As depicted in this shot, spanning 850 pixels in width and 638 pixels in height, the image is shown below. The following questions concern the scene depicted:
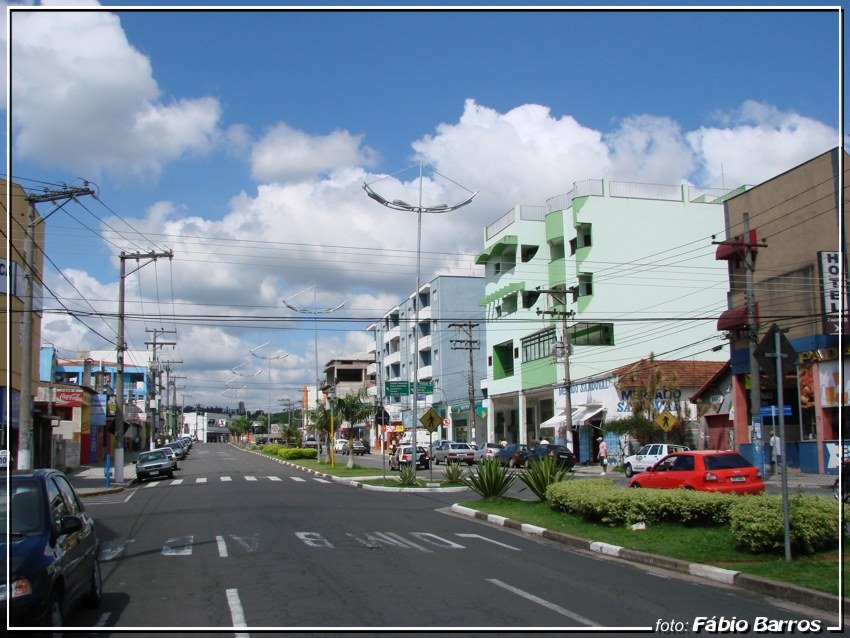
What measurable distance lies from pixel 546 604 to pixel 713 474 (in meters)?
11.7

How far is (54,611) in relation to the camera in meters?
6.77

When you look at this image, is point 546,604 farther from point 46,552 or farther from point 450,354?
point 450,354

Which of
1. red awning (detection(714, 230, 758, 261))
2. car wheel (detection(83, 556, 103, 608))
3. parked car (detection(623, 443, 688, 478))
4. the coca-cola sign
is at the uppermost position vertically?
red awning (detection(714, 230, 758, 261))

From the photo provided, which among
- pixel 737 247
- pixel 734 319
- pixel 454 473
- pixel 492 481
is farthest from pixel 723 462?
pixel 734 319

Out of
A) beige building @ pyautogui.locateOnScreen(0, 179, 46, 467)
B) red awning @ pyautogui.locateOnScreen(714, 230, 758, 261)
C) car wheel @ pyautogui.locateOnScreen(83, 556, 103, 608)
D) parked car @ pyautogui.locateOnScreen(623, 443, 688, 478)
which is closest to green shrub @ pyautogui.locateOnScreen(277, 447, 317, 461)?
beige building @ pyautogui.locateOnScreen(0, 179, 46, 467)

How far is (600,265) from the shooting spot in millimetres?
52062

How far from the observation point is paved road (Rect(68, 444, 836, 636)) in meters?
8.30

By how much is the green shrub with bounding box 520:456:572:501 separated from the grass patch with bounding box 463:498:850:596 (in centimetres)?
45

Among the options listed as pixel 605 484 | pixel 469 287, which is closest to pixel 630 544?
pixel 605 484

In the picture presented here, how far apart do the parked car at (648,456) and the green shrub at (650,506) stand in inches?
813

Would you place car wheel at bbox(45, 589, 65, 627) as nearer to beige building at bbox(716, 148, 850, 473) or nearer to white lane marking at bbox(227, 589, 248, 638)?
white lane marking at bbox(227, 589, 248, 638)

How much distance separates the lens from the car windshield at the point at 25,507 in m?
7.05

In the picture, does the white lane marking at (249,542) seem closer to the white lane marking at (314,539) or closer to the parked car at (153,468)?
the white lane marking at (314,539)

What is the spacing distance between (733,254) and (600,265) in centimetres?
1661
